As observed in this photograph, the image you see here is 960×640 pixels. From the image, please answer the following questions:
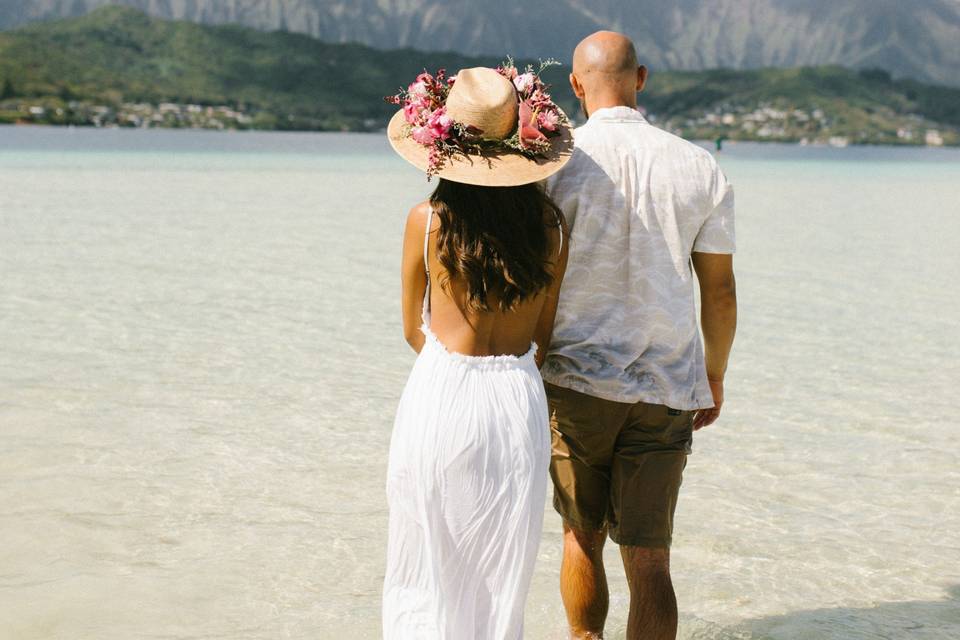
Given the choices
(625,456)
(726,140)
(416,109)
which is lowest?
(726,140)

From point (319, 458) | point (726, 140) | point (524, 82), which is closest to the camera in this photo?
Answer: point (524, 82)

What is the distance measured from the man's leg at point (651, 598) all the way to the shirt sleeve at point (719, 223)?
89 centimetres

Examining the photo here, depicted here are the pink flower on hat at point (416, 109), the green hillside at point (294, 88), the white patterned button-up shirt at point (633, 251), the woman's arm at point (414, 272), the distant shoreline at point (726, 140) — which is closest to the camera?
the woman's arm at point (414, 272)

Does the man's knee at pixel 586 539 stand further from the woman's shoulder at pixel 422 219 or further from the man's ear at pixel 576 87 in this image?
the man's ear at pixel 576 87

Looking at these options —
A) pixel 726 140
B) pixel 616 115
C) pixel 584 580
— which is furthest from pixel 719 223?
pixel 726 140

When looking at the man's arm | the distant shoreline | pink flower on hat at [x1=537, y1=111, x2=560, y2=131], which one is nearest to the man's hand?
the man's arm

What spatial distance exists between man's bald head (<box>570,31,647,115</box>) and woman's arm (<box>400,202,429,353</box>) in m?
0.67

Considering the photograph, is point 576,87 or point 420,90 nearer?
point 420,90

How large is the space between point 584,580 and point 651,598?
322 millimetres

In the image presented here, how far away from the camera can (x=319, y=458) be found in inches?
226

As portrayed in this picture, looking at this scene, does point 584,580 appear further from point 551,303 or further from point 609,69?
point 609,69

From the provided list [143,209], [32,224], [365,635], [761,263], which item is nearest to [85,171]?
[143,209]

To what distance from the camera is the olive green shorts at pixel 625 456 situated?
9.69 feet

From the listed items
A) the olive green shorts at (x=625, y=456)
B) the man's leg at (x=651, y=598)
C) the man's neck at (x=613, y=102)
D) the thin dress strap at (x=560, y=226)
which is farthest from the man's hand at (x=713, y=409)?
the man's neck at (x=613, y=102)
